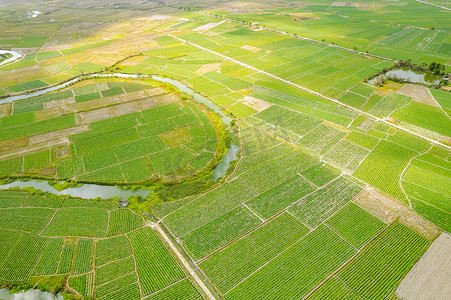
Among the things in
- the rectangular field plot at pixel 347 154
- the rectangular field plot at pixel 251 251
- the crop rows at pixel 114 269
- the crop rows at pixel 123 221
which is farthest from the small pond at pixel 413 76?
the crop rows at pixel 114 269

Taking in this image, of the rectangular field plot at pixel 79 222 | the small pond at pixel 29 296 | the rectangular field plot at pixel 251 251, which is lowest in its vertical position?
the small pond at pixel 29 296

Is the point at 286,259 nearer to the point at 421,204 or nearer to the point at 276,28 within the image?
the point at 421,204

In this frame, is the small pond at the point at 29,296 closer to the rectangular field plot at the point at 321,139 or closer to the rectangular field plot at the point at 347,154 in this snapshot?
the rectangular field plot at the point at 321,139

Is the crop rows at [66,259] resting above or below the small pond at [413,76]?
below

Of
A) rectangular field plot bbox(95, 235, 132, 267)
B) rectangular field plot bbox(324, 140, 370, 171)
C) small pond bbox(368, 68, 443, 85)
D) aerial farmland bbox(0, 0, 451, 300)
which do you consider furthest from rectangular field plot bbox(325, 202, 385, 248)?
small pond bbox(368, 68, 443, 85)

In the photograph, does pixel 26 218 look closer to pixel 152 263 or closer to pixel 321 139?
pixel 152 263
